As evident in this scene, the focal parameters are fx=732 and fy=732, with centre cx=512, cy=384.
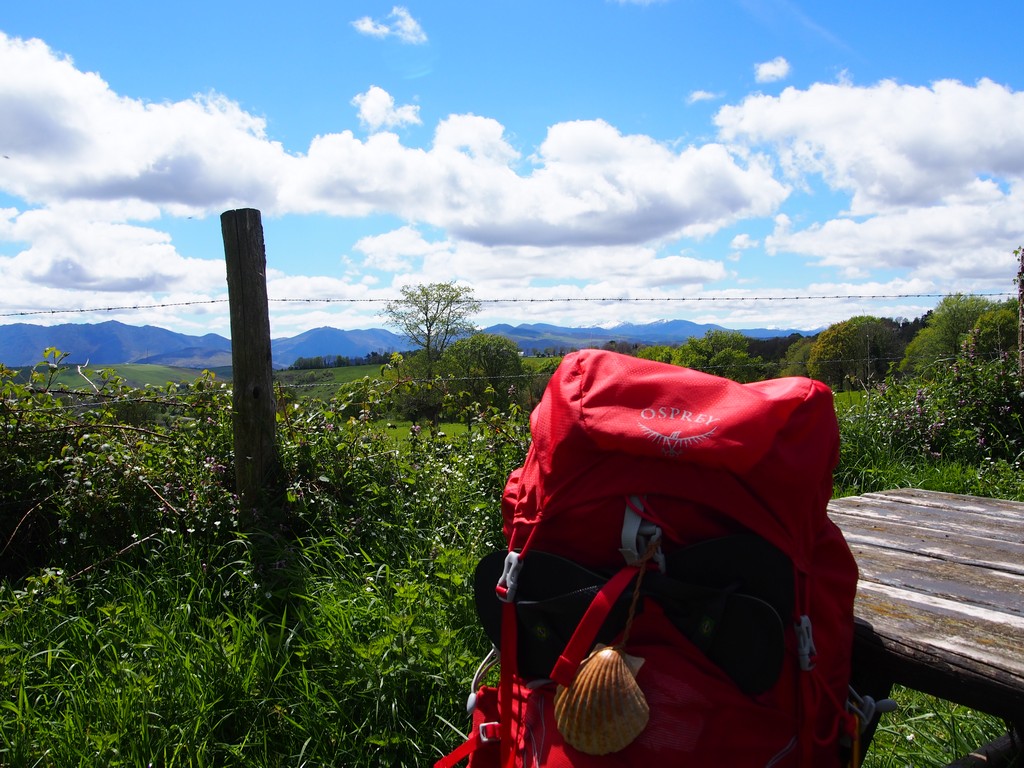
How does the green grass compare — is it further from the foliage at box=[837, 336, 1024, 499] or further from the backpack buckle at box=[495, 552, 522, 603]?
the foliage at box=[837, 336, 1024, 499]

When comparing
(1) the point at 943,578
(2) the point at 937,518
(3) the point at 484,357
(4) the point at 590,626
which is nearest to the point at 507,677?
(4) the point at 590,626

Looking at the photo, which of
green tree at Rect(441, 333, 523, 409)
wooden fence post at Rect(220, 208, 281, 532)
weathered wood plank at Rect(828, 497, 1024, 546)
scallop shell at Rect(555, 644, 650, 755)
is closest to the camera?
scallop shell at Rect(555, 644, 650, 755)

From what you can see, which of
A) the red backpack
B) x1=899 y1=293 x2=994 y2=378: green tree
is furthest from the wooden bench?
x1=899 y1=293 x2=994 y2=378: green tree

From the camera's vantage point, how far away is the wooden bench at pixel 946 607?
1506 millimetres

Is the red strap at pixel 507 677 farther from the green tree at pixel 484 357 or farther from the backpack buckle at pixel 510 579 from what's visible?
the green tree at pixel 484 357

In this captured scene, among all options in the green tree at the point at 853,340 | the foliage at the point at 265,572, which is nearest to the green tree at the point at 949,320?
Result: the green tree at the point at 853,340

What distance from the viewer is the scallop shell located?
1356 mm

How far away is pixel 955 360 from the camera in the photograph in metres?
6.28

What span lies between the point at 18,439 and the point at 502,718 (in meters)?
3.80

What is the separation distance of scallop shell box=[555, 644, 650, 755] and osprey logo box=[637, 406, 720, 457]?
42cm

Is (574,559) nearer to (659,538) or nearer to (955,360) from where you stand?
(659,538)

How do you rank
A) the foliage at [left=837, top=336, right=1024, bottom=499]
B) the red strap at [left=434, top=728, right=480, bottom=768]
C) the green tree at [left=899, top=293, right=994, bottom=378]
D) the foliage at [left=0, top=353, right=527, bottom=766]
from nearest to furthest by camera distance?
the red strap at [left=434, top=728, right=480, bottom=768] < the foliage at [left=0, top=353, right=527, bottom=766] < the foliage at [left=837, top=336, right=1024, bottom=499] < the green tree at [left=899, top=293, right=994, bottom=378]

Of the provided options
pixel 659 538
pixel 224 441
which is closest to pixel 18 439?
pixel 224 441

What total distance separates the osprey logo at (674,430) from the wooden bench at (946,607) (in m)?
0.67
